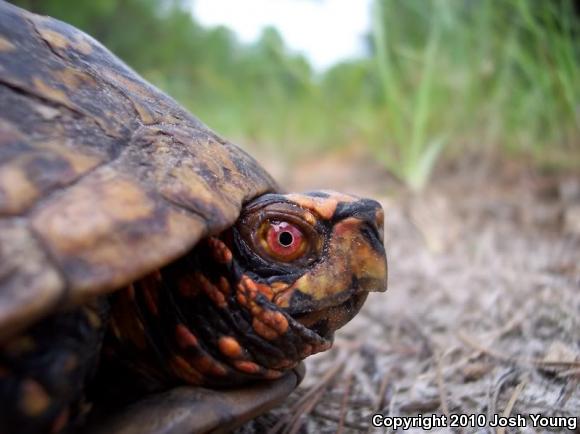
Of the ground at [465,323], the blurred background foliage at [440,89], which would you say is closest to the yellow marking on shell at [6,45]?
the ground at [465,323]

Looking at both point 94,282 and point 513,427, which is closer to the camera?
point 94,282

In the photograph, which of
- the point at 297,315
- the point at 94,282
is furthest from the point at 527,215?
the point at 94,282

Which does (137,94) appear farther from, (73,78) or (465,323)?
(465,323)

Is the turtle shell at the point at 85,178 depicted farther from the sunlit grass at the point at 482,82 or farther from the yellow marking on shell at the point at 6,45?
the sunlit grass at the point at 482,82

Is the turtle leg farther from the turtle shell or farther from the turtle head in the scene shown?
the turtle head

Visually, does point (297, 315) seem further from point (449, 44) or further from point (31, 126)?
point (449, 44)

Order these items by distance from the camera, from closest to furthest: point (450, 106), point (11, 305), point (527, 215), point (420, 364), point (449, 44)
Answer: point (11, 305) → point (420, 364) → point (527, 215) → point (449, 44) → point (450, 106)
